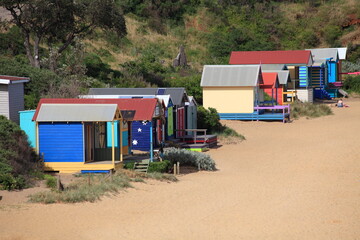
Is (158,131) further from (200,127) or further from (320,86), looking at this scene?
(320,86)

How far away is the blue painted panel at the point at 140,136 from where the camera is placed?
2694cm

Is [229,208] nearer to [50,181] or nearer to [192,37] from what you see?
[50,181]

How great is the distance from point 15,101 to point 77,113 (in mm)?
4002

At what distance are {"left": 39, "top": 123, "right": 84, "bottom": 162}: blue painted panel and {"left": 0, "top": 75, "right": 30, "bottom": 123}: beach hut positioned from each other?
9.46 feet

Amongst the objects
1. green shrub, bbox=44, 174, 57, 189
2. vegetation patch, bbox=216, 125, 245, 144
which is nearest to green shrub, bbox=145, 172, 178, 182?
green shrub, bbox=44, 174, 57, 189

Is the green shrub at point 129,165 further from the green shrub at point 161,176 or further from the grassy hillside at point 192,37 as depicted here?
the grassy hillside at point 192,37

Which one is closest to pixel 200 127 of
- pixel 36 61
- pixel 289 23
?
pixel 36 61

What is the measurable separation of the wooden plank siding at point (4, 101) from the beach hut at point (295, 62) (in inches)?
1106

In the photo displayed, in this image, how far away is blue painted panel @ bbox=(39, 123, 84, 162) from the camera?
76.1 ft

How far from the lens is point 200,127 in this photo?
113ft

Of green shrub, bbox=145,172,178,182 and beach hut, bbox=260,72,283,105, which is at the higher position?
beach hut, bbox=260,72,283,105

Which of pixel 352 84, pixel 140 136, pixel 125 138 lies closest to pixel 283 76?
pixel 352 84

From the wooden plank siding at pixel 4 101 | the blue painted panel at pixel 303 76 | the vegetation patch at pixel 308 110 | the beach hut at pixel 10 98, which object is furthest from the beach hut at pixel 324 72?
the wooden plank siding at pixel 4 101

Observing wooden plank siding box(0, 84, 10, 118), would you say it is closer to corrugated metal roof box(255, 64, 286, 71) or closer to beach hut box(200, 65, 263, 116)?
beach hut box(200, 65, 263, 116)
